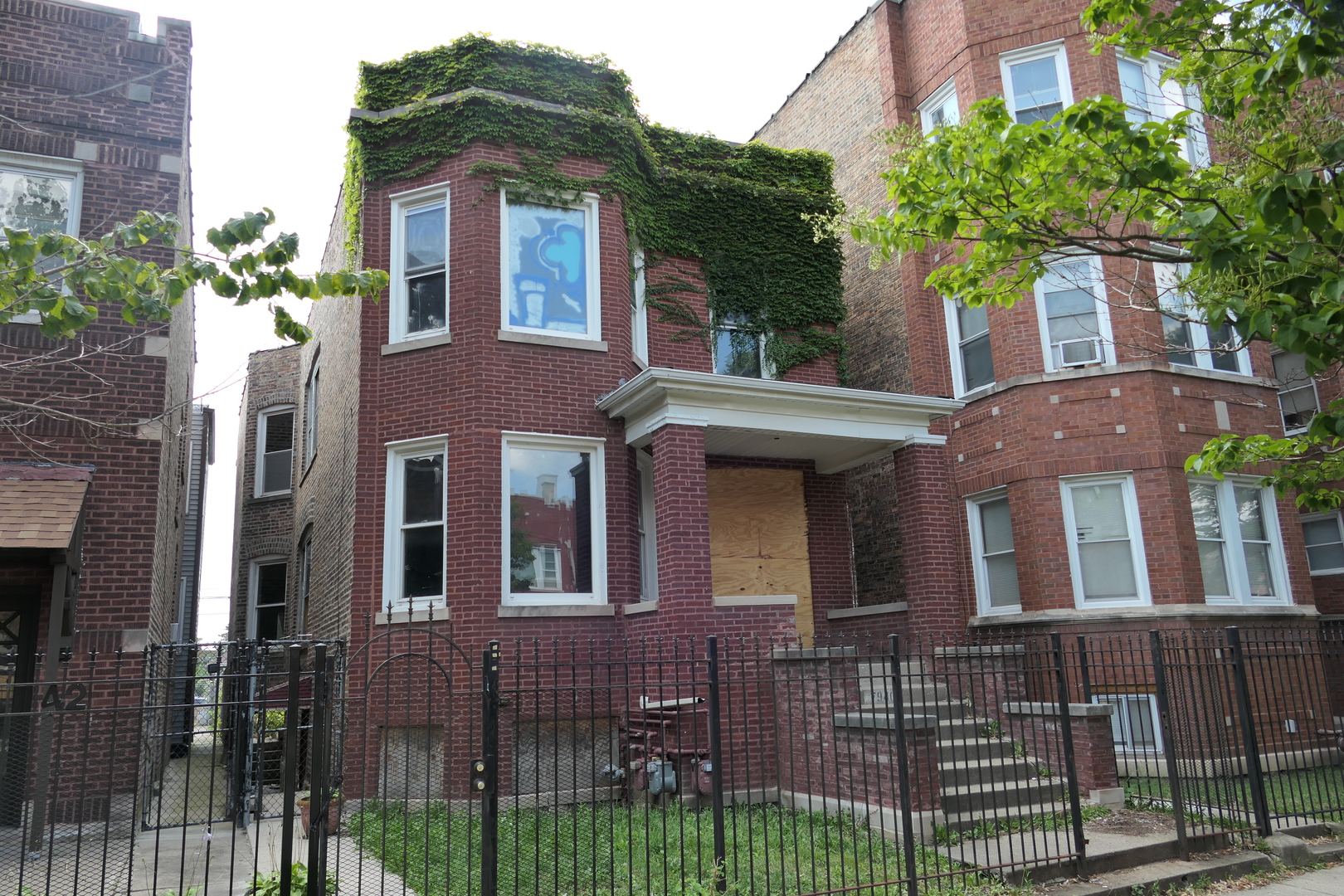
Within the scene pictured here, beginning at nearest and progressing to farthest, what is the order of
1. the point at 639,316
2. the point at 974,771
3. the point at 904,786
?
the point at 904,786
the point at 974,771
the point at 639,316

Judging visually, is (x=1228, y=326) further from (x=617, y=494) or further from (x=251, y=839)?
(x=251, y=839)

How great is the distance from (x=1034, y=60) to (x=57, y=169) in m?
13.8

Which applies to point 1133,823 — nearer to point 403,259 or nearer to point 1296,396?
point 403,259

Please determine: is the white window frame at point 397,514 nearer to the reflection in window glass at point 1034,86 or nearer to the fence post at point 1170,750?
the fence post at point 1170,750

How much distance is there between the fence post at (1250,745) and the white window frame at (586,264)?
8.09 m

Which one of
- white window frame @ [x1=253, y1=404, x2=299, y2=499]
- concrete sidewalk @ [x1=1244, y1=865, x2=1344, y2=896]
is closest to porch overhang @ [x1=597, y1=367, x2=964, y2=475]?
concrete sidewalk @ [x1=1244, y1=865, x2=1344, y2=896]

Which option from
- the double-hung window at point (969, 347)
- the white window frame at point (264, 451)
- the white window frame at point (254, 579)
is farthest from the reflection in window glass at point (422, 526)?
the white window frame at point (264, 451)

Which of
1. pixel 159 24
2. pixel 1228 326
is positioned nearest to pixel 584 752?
pixel 159 24

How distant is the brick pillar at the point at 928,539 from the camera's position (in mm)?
12344

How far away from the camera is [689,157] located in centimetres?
1509

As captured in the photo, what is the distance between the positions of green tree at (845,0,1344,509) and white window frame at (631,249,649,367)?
5.20 metres

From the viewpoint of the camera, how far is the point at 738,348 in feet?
48.9


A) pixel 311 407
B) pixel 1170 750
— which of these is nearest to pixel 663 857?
pixel 1170 750

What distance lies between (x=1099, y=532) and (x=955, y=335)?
3919mm
